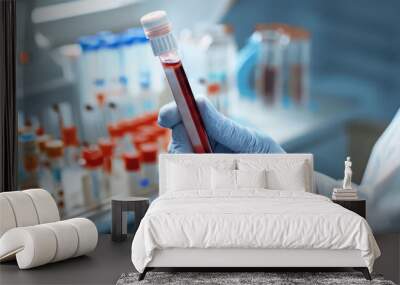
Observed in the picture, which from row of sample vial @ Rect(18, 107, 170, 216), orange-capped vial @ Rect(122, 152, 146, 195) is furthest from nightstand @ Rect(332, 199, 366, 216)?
orange-capped vial @ Rect(122, 152, 146, 195)

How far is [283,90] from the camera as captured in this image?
24.6ft

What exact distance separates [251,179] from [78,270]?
5.70ft

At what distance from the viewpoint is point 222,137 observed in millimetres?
7375

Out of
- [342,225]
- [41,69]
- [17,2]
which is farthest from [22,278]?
[17,2]

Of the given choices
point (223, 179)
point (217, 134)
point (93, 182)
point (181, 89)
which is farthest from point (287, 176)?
point (93, 182)

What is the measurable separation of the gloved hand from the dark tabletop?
1.41 meters

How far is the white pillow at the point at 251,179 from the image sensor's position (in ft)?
21.4

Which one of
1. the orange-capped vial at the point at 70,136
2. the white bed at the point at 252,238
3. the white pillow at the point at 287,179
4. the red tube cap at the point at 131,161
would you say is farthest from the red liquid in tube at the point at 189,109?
the white bed at the point at 252,238

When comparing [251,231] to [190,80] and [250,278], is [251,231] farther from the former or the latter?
[190,80]

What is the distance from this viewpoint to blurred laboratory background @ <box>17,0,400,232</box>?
24.4 feet

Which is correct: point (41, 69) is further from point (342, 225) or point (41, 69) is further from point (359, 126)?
point (342, 225)

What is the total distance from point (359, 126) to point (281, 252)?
267 cm

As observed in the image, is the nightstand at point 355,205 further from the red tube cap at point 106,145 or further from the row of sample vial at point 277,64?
the red tube cap at point 106,145

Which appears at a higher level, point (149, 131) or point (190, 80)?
point (190, 80)
